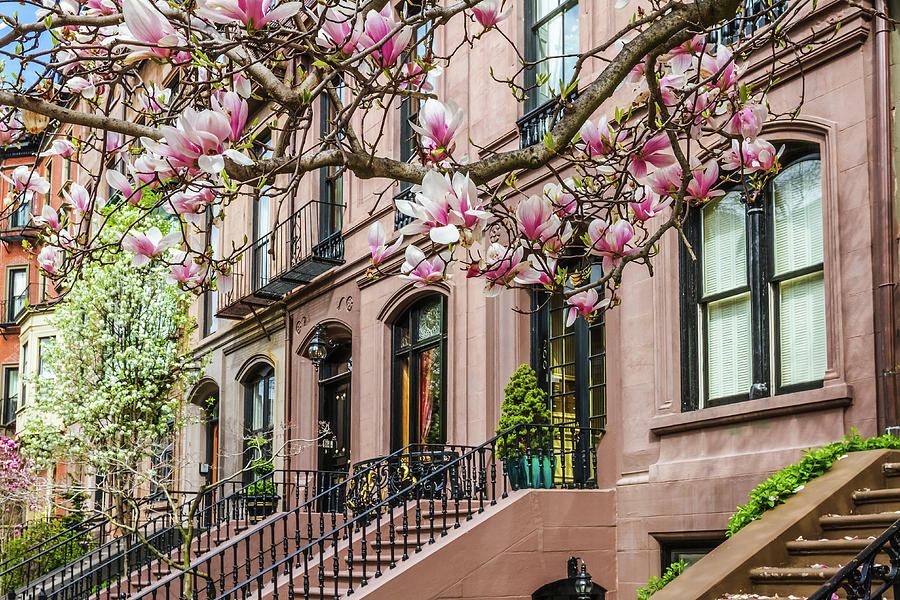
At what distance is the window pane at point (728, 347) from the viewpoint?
428 inches

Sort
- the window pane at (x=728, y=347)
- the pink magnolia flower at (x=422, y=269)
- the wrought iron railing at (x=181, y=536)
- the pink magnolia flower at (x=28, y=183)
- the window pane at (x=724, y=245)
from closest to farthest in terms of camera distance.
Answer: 1. the pink magnolia flower at (x=422, y=269)
2. the pink magnolia flower at (x=28, y=183)
3. the window pane at (x=728, y=347)
4. the window pane at (x=724, y=245)
5. the wrought iron railing at (x=181, y=536)

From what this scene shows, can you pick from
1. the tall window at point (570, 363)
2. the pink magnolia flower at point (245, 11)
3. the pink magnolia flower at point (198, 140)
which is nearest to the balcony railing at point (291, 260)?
the tall window at point (570, 363)

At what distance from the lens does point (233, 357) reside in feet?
76.3

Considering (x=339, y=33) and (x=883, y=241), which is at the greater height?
(x=339, y=33)

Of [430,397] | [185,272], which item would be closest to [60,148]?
[185,272]

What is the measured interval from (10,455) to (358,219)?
14027 mm

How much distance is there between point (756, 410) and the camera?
1022 centimetres

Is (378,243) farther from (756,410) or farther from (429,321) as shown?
(429,321)

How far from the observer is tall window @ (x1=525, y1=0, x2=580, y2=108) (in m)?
14.2

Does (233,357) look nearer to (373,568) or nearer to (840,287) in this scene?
(373,568)

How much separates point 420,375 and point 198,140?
12.5m

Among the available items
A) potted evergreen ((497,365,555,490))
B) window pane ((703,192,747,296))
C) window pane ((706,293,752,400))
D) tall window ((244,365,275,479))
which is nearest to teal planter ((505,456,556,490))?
potted evergreen ((497,365,555,490))

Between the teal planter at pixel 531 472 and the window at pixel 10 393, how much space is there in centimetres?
3423

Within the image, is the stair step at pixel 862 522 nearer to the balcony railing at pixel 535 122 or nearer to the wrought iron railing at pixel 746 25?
the wrought iron railing at pixel 746 25
